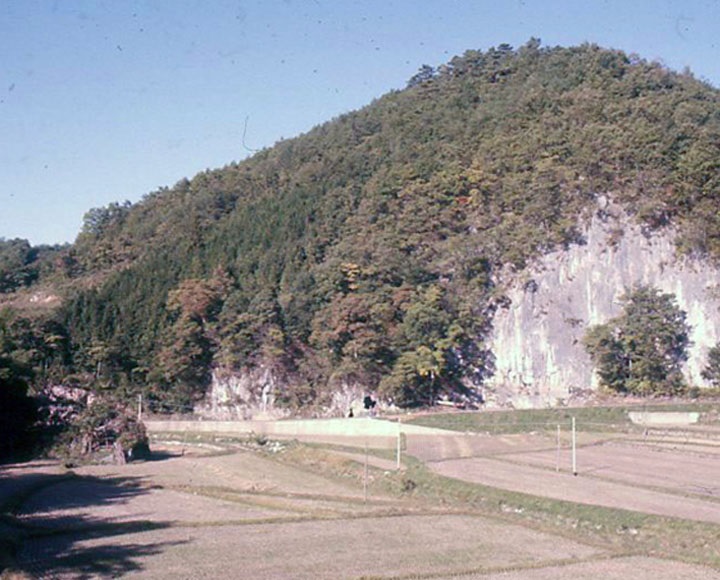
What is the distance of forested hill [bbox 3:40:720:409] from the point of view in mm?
43312

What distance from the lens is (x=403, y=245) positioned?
50281 mm

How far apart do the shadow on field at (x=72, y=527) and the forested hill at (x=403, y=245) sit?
1338cm

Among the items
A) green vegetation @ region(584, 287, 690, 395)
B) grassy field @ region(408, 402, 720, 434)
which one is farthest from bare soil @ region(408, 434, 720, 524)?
green vegetation @ region(584, 287, 690, 395)

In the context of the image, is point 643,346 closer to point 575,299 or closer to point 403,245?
point 575,299

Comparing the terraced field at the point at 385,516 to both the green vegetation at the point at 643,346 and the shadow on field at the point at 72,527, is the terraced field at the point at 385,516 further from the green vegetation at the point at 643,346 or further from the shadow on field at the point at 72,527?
the green vegetation at the point at 643,346

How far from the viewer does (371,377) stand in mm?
45000

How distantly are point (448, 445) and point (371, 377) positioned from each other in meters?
16.6

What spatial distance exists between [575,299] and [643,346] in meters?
6.17

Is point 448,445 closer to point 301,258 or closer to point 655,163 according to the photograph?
point 655,163

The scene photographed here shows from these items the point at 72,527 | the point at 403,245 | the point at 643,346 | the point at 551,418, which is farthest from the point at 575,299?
the point at 72,527

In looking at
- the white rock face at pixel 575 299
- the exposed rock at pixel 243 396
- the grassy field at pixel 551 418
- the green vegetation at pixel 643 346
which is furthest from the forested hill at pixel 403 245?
the grassy field at pixel 551 418

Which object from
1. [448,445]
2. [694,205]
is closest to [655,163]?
[694,205]

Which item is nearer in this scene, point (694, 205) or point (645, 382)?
point (645, 382)

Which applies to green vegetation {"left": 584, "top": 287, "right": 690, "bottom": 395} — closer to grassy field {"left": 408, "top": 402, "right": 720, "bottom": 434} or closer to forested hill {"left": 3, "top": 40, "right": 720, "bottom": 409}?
forested hill {"left": 3, "top": 40, "right": 720, "bottom": 409}
